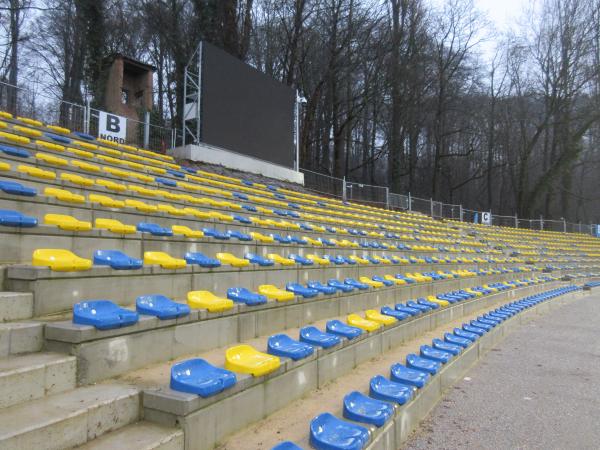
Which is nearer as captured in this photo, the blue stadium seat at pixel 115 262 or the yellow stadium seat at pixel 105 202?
the blue stadium seat at pixel 115 262

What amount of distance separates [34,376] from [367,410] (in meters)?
1.94

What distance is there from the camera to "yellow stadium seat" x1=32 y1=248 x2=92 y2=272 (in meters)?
2.74

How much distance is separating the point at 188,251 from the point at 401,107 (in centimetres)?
2478

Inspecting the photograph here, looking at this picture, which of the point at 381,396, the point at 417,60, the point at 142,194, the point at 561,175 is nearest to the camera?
the point at 381,396

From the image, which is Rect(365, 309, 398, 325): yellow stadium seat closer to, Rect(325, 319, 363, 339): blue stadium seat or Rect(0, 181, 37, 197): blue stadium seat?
Rect(325, 319, 363, 339): blue stadium seat

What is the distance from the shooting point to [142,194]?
245 inches

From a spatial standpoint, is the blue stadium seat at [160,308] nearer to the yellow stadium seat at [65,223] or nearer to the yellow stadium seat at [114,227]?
the yellow stadium seat at [65,223]

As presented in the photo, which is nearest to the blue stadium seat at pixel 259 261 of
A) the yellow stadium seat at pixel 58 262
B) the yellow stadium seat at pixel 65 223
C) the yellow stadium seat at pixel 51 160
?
the yellow stadium seat at pixel 65 223

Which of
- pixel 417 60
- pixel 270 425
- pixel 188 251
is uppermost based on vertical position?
pixel 417 60

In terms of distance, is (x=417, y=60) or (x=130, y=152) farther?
(x=417, y=60)

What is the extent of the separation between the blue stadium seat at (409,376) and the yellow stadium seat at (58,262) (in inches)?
101

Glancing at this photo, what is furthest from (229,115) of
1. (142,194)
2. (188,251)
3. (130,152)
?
(188,251)

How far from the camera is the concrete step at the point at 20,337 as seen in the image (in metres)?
2.15

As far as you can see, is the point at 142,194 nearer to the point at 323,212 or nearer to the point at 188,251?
the point at 188,251
